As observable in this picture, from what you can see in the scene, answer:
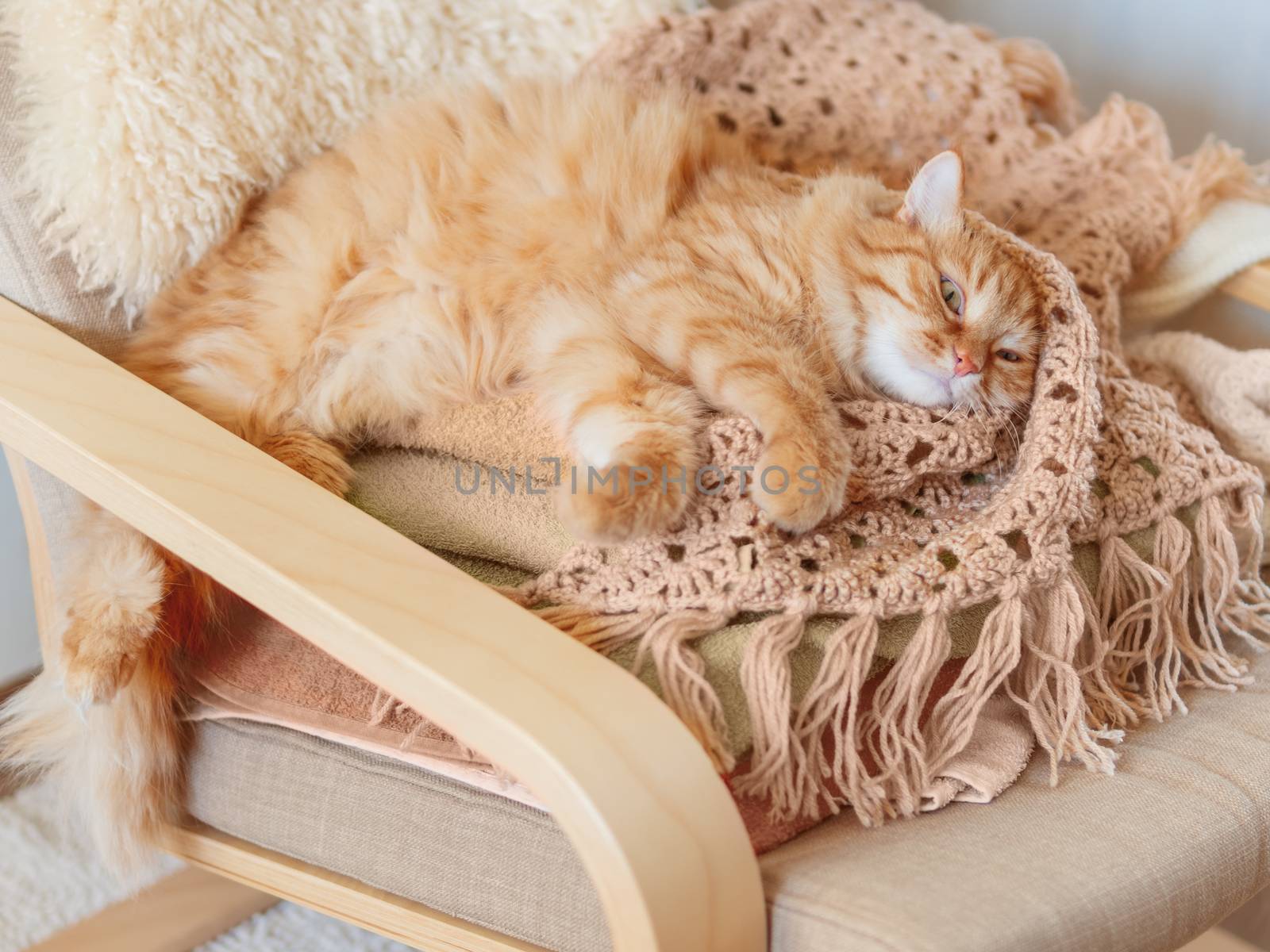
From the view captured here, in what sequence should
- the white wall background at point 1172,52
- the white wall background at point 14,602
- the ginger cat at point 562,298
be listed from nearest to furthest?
1. the ginger cat at point 562,298
2. the white wall background at point 14,602
3. the white wall background at point 1172,52

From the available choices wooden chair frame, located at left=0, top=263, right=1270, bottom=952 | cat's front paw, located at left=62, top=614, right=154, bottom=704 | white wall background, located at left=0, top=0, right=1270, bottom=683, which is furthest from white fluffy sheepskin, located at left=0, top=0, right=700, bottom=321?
white wall background, located at left=0, top=0, right=1270, bottom=683

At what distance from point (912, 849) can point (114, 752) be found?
745 mm

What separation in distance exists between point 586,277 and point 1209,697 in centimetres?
85

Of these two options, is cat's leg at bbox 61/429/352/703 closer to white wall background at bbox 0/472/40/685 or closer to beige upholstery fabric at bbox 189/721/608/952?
beige upholstery fabric at bbox 189/721/608/952

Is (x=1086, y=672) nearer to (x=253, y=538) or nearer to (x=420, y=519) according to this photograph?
(x=420, y=519)

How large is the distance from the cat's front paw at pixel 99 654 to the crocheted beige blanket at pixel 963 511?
1.21 ft

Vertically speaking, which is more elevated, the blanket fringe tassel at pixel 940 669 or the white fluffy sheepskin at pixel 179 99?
the white fluffy sheepskin at pixel 179 99

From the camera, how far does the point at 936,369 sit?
1205 mm

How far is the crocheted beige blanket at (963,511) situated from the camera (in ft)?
3.17

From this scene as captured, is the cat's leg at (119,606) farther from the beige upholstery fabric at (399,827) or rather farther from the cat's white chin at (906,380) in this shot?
the cat's white chin at (906,380)

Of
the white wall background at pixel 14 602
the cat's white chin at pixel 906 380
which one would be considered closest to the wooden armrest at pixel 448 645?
the cat's white chin at pixel 906 380

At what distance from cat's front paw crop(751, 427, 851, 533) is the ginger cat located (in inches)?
1.0

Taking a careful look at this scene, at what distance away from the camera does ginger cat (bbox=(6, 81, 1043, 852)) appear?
3.72 feet

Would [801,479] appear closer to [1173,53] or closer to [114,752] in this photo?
[114,752]
